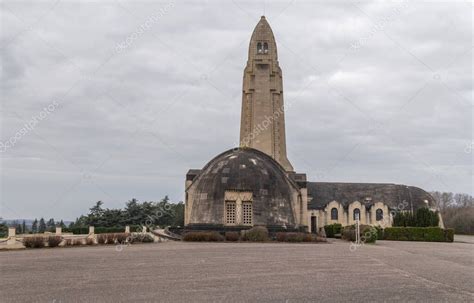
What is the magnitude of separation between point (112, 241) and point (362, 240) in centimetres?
1698

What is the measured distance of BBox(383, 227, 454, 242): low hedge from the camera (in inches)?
1647

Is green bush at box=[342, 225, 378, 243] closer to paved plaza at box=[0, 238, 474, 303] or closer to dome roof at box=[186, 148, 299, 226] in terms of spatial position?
dome roof at box=[186, 148, 299, 226]

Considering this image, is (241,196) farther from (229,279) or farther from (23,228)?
(23,228)

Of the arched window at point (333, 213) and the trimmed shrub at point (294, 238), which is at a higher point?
the arched window at point (333, 213)

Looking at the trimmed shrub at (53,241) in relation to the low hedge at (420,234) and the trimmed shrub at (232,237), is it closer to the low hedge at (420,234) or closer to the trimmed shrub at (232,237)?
the trimmed shrub at (232,237)

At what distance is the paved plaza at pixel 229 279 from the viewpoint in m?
11.5

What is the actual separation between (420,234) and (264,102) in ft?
72.2

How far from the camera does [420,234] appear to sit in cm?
4247

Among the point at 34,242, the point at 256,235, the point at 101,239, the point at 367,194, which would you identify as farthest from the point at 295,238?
the point at 367,194

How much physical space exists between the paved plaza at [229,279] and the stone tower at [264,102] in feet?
114

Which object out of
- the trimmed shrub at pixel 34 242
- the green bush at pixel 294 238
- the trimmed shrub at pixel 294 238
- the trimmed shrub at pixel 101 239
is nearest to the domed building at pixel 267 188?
the green bush at pixel 294 238

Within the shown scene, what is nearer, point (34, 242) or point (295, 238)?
point (34, 242)

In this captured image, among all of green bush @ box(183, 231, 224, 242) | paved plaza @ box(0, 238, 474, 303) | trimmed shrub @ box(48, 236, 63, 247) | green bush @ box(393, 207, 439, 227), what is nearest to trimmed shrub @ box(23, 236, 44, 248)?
trimmed shrub @ box(48, 236, 63, 247)

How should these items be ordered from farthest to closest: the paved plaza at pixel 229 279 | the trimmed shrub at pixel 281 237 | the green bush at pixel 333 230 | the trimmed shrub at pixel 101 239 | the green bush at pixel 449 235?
the green bush at pixel 333 230
the green bush at pixel 449 235
the trimmed shrub at pixel 281 237
the trimmed shrub at pixel 101 239
the paved plaza at pixel 229 279
